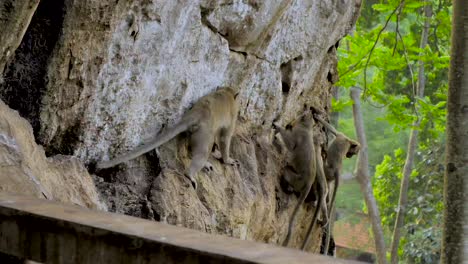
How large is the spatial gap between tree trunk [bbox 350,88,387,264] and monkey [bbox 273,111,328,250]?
18.7 feet

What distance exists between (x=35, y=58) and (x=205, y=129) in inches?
84.0

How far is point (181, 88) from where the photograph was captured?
706 cm

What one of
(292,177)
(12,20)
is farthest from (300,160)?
(12,20)

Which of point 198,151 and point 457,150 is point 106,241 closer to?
point 457,150

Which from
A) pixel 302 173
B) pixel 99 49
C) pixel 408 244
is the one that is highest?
pixel 99 49

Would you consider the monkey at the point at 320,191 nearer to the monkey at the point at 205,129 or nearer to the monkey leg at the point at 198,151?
the monkey at the point at 205,129

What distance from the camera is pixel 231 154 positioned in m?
8.14

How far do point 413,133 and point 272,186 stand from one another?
679 cm

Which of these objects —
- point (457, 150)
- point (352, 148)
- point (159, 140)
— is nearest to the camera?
point (457, 150)

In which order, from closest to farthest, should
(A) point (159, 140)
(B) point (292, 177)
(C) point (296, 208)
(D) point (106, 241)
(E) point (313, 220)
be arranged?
(D) point (106, 241) < (A) point (159, 140) < (B) point (292, 177) < (C) point (296, 208) < (E) point (313, 220)

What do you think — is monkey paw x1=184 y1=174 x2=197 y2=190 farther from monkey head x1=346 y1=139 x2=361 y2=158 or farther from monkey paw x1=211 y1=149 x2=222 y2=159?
monkey head x1=346 y1=139 x2=361 y2=158

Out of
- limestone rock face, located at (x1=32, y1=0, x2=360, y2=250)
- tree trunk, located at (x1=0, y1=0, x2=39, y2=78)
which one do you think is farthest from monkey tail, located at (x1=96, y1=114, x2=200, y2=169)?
tree trunk, located at (x1=0, y1=0, x2=39, y2=78)

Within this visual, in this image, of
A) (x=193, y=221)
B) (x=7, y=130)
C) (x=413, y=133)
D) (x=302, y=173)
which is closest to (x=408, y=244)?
(x=413, y=133)

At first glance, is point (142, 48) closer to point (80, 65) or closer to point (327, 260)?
point (80, 65)
